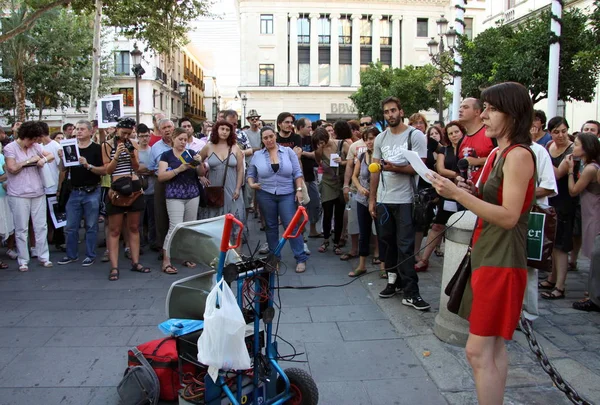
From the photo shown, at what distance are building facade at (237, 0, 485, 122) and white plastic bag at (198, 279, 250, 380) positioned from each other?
43.8 m

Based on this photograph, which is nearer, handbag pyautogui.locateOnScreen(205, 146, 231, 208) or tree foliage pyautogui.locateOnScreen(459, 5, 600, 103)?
handbag pyautogui.locateOnScreen(205, 146, 231, 208)

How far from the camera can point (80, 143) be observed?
7383 millimetres

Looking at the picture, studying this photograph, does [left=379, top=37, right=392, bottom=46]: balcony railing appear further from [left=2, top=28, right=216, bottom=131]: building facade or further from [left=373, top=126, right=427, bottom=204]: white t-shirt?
[left=373, top=126, right=427, bottom=204]: white t-shirt

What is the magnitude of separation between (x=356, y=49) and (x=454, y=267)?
45239mm

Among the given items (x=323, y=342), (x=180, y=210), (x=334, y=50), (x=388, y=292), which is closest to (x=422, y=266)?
(x=388, y=292)

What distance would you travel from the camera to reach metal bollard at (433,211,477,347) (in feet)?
14.3

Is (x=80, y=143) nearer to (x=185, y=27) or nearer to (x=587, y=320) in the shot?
(x=587, y=320)

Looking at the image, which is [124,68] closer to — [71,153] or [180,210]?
[71,153]

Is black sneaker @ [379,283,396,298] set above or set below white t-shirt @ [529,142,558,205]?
below

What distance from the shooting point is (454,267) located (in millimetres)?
4527

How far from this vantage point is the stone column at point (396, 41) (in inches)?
1861

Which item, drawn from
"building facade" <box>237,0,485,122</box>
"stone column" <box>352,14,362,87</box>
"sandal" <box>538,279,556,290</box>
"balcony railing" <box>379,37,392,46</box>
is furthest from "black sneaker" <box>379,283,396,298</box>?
"balcony railing" <box>379,37,392,46</box>

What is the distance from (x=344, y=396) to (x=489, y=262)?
1526 mm

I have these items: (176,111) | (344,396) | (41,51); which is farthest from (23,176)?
(176,111)
